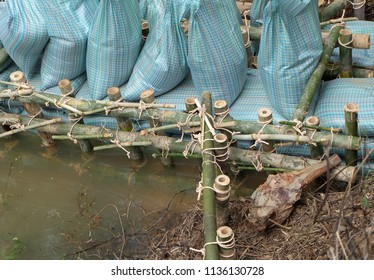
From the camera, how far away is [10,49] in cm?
494

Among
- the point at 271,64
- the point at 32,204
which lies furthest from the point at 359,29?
the point at 32,204

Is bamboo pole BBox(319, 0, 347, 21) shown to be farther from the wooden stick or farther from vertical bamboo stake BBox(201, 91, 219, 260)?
the wooden stick

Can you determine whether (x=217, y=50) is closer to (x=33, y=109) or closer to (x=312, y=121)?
(x=312, y=121)

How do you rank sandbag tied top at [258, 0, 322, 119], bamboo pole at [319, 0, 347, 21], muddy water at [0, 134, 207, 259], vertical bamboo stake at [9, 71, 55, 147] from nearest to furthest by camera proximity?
sandbag tied top at [258, 0, 322, 119] → muddy water at [0, 134, 207, 259] → vertical bamboo stake at [9, 71, 55, 147] → bamboo pole at [319, 0, 347, 21]

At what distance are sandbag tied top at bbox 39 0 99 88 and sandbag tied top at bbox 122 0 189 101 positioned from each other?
0.41 m

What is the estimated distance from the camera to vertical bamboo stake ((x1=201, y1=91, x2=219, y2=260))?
3.60 metres

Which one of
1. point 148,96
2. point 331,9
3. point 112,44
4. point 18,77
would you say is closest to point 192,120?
point 148,96

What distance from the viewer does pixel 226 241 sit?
3.58 meters

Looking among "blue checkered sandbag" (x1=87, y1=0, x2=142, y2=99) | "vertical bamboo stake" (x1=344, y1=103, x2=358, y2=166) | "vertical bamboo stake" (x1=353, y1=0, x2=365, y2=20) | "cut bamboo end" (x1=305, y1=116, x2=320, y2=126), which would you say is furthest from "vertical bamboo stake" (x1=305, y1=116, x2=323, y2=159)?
"vertical bamboo stake" (x1=353, y1=0, x2=365, y2=20)

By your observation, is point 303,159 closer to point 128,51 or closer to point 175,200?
point 175,200

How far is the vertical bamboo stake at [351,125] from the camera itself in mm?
3936

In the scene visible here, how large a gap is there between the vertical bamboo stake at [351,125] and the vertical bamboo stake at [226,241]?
3.08 feet

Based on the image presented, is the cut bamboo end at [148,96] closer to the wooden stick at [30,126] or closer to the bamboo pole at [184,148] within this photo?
the bamboo pole at [184,148]

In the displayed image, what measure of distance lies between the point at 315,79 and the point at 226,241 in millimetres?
1214
